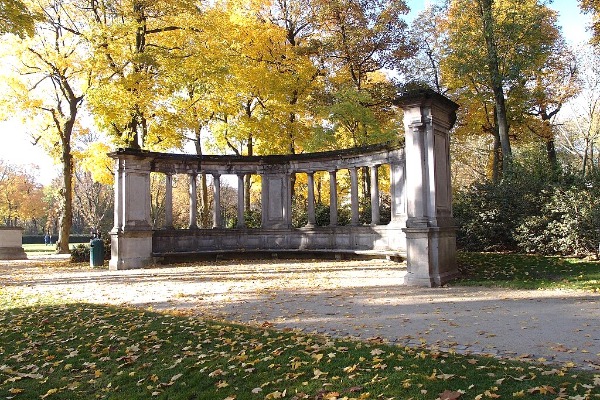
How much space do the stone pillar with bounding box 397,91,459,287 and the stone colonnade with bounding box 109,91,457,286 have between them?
0.03 metres

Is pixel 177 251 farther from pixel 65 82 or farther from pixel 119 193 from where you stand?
pixel 65 82

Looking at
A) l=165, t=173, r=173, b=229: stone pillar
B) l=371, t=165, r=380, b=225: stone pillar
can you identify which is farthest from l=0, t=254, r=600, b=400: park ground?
l=165, t=173, r=173, b=229: stone pillar

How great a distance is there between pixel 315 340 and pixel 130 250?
47.9 ft

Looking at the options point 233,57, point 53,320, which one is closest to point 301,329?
point 53,320

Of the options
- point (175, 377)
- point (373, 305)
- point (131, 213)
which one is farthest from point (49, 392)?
point (131, 213)

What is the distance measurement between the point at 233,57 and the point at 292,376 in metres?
20.5

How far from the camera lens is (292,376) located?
4992 millimetres

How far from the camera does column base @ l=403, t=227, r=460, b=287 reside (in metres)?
11.5

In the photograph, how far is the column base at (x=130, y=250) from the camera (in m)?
18.8

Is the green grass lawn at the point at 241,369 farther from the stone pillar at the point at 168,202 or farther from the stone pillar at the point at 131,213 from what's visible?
the stone pillar at the point at 168,202

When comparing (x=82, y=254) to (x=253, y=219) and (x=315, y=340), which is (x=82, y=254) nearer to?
(x=253, y=219)

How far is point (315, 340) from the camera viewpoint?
6473 mm

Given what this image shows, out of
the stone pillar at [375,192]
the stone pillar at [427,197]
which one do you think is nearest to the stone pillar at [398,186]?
the stone pillar at [375,192]

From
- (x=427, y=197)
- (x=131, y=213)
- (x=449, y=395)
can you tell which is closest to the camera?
(x=449, y=395)
